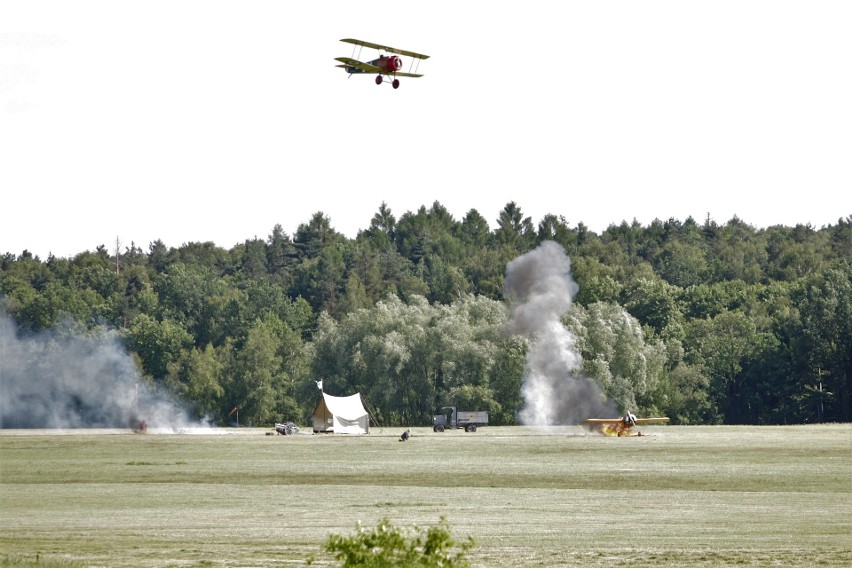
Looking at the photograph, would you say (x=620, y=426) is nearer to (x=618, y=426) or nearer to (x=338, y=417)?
(x=618, y=426)

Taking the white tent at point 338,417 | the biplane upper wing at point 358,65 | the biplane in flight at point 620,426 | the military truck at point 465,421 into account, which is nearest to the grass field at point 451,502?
the biplane in flight at point 620,426

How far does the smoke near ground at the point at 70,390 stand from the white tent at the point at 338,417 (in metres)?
17.0

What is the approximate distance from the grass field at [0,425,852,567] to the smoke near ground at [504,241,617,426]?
32.3m

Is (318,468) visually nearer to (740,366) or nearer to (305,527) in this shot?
(305,527)

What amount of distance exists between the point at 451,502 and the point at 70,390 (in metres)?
84.0

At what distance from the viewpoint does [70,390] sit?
4594 inches

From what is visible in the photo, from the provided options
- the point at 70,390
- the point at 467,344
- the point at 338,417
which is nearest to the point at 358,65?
the point at 338,417

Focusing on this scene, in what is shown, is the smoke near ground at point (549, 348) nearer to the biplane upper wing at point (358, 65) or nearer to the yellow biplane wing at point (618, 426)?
the yellow biplane wing at point (618, 426)

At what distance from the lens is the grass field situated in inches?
1124

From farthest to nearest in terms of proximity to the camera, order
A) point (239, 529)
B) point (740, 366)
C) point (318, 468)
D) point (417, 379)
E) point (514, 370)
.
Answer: point (740, 366)
point (417, 379)
point (514, 370)
point (318, 468)
point (239, 529)

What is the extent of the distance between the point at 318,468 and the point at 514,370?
189ft

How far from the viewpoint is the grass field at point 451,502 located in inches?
1124

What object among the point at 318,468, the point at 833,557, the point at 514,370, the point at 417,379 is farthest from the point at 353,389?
the point at 833,557

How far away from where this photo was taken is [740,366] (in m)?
127
